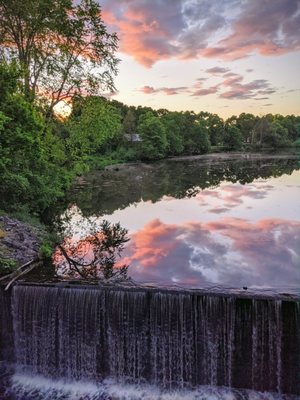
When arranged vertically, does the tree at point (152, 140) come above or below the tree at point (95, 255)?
above

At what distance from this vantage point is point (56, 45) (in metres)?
19.9

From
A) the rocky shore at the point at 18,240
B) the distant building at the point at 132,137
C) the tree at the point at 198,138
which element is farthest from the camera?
the tree at the point at 198,138

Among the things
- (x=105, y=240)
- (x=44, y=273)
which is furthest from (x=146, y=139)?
(x=44, y=273)

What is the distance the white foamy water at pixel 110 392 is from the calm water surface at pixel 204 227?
298 cm

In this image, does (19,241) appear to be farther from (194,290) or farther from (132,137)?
(132,137)

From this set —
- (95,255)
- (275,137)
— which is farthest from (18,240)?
(275,137)

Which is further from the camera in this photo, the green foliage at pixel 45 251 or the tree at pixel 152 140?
the tree at pixel 152 140

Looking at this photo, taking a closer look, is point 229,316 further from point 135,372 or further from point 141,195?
point 141,195

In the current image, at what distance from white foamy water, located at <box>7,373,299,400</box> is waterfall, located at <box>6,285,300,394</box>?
0.16 meters

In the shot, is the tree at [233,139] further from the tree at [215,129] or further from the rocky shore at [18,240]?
the rocky shore at [18,240]

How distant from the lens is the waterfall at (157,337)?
830cm

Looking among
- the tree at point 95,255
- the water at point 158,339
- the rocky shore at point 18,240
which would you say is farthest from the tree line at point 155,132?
the rocky shore at point 18,240

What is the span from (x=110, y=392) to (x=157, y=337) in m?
1.65

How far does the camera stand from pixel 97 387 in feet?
28.8
